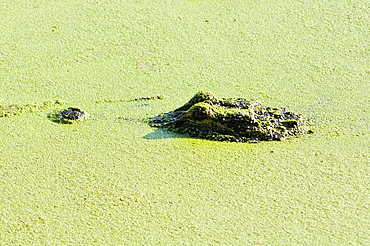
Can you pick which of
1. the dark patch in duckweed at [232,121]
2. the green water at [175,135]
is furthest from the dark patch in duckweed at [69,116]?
the dark patch in duckweed at [232,121]

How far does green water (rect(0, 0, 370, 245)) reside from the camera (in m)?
1.94

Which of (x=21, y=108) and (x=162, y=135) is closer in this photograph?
(x=162, y=135)

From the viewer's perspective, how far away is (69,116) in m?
2.54

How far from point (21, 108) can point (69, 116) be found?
255mm

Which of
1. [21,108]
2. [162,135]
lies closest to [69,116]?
[21,108]

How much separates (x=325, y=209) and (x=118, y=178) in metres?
0.78

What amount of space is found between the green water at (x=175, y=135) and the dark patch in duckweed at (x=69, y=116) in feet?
0.11

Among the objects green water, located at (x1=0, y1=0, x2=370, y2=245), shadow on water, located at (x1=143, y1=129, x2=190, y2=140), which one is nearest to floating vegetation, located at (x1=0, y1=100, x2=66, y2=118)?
green water, located at (x1=0, y1=0, x2=370, y2=245)

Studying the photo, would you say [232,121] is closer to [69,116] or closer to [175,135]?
[175,135]

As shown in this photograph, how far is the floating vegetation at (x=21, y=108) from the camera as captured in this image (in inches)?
102

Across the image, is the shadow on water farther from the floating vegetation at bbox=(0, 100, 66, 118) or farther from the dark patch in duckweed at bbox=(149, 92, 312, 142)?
the floating vegetation at bbox=(0, 100, 66, 118)

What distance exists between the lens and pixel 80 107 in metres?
2.66

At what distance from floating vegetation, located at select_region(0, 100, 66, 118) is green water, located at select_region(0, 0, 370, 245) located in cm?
3

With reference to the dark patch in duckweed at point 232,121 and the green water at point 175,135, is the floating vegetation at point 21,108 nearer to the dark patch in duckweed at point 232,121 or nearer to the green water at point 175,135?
the green water at point 175,135
